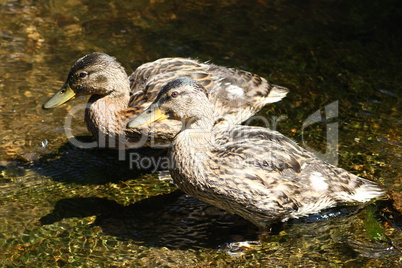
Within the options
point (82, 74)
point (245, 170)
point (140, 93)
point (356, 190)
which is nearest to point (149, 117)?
point (140, 93)

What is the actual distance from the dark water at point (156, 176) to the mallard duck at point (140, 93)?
479 millimetres

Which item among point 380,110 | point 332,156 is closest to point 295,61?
point 380,110

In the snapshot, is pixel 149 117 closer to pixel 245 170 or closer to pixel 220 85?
pixel 245 170

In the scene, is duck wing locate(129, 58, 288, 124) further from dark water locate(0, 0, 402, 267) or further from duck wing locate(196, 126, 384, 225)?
duck wing locate(196, 126, 384, 225)

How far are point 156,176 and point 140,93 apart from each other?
105 cm

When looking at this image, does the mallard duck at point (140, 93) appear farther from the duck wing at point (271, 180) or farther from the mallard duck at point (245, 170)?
the duck wing at point (271, 180)

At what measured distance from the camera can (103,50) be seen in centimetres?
883

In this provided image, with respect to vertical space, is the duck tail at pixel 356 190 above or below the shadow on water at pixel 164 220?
above

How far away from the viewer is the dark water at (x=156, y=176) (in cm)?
523

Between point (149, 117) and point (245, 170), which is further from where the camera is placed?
point (149, 117)

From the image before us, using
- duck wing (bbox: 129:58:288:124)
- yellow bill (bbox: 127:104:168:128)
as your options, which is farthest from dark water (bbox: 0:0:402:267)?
yellow bill (bbox: 127:104:168:128)

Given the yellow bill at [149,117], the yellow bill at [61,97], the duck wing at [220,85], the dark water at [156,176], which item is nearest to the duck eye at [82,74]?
the yellow bill at [61,97]

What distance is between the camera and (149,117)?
226 inches

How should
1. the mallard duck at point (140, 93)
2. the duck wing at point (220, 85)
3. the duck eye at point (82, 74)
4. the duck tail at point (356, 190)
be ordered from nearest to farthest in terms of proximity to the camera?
1. the duck tail at point (356, 190)
2. the mallard duck at point (140, 93)
3. the duck eye at point (82, 74)
4. the duck wing at point (220, 85)
